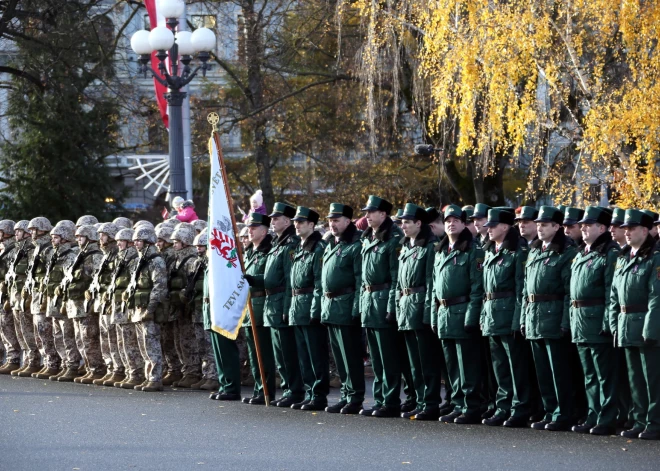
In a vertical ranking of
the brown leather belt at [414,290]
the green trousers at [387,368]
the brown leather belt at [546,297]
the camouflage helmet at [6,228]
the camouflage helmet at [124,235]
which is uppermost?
the camouflage helmet at [124,235]

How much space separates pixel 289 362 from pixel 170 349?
284 cm

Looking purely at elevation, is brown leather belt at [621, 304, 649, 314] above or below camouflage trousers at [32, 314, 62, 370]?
above

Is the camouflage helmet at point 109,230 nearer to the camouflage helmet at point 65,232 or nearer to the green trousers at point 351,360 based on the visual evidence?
the camouflage helmet at point 65,232

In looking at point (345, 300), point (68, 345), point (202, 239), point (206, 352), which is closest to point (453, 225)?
point (345, 300)

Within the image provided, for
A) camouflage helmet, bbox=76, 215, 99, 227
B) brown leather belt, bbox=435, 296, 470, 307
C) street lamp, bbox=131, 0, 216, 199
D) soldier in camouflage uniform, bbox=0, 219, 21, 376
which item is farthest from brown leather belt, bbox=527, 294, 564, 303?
soldier in camouflage uniform, bbox=0, 219, 21, 376

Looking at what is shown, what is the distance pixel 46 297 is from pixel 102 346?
1.32 meters

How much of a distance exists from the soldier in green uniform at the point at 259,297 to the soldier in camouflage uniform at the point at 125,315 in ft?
6.63

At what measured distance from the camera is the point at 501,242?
41.1ft

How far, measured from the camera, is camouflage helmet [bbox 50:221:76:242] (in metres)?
18.0

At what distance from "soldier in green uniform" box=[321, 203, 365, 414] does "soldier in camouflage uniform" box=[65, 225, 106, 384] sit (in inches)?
175

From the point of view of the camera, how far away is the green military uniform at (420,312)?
13008mm

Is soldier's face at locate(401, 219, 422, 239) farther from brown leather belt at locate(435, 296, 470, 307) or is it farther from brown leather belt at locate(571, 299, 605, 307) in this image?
brown leather belt at locate(571, 299, 605, 307)

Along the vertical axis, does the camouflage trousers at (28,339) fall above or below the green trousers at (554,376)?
below

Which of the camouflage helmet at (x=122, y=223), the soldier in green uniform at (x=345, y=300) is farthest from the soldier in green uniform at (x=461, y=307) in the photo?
the camouflage helmet at (x=122, y=223)
